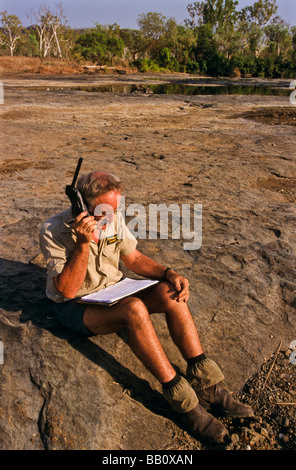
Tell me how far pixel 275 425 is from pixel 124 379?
2.76ft

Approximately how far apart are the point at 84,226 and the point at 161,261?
53.5 inches

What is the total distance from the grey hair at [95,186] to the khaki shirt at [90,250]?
0.15m

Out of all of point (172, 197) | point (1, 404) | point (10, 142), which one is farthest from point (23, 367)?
point (10, 142)

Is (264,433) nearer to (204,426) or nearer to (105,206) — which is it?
(204,426)

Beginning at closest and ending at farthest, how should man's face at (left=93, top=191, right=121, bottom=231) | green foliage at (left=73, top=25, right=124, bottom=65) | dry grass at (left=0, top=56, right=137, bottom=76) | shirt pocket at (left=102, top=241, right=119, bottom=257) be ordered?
man's face at (left=93, top=191, right=121, bottom=231)
shirt pocket at (left=102, top=241, right=119, bottom=257)
dry grass at (left=0, top=56, right=137, bottom=76)
green foliage at (left=73, top=25, right=124, bottom=65)

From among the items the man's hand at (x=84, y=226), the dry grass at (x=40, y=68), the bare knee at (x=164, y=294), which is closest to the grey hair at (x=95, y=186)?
Answer: the man's hand at (x=84, y=226)

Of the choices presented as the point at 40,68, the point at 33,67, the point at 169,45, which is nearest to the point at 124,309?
the point at 40,68

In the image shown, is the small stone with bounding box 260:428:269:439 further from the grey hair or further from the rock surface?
the grey hair

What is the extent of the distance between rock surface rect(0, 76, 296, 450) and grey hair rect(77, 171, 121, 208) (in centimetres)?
81

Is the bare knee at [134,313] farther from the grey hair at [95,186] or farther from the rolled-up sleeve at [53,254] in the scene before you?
the grey hair at [95,186]

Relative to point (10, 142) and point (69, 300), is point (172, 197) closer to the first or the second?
point (69, 300)

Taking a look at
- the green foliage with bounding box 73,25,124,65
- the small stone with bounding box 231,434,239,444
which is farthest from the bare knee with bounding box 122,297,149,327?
the green foliage with bounding box 73,25,124,65

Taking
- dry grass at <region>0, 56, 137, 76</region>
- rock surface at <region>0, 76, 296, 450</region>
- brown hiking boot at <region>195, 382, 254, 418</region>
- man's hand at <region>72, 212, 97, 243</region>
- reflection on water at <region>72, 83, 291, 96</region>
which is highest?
dry grass at <region>0, 56, 137, 76</region>

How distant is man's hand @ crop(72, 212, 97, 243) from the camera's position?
6.91ft
